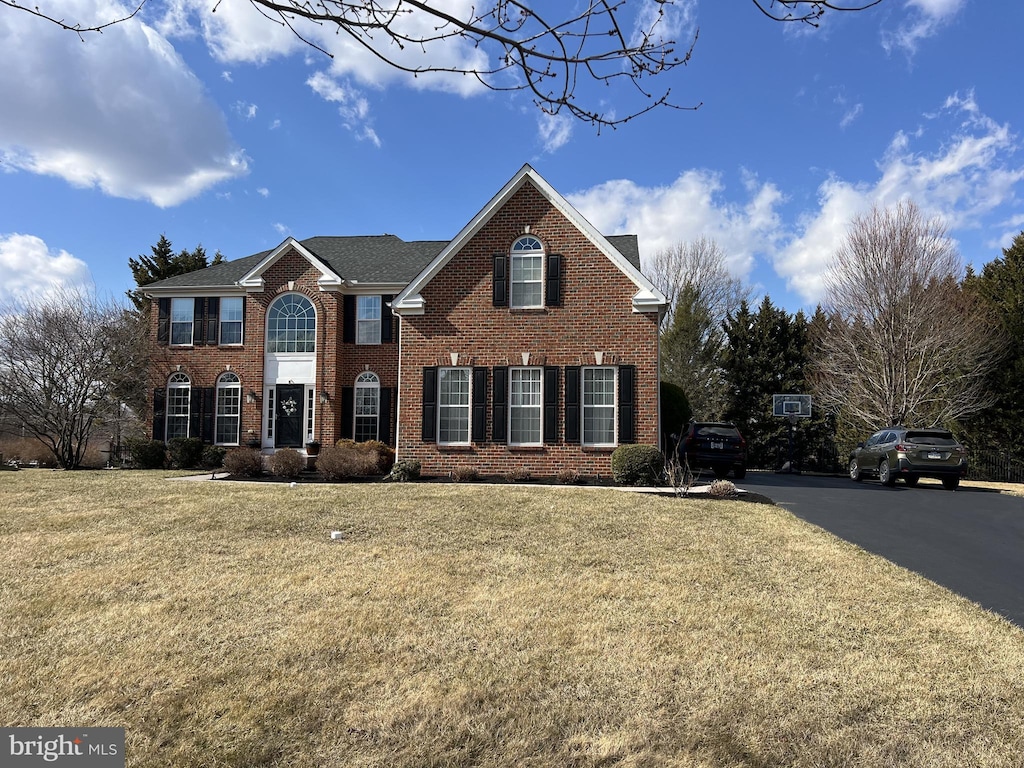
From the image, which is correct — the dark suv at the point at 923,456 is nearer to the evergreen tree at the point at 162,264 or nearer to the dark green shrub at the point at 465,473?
the dark green shrub at the point at 465,473

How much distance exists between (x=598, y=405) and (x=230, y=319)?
13589mm

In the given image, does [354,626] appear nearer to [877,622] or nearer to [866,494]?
[877,622]

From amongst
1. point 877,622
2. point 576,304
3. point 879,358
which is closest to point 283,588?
point 877,622

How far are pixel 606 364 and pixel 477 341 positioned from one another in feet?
11.0

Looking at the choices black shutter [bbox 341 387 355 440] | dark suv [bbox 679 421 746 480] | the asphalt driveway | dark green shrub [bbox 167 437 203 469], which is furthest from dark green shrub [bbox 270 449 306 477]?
the asphalt driveway

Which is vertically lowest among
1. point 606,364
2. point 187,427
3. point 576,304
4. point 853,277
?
point 187,427

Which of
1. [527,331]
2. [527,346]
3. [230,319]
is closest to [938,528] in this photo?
[527,346]

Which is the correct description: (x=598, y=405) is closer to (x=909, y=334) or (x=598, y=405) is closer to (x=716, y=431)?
Result: (x=716, y=431)

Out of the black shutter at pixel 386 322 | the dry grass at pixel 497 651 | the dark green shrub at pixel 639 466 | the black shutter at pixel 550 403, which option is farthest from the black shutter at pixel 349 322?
the dry grass at pixel 497 651

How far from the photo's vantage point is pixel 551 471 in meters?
14.9

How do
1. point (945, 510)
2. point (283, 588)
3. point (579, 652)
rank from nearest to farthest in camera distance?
point (579, 652)
point (283, 588)
point (945, 510)

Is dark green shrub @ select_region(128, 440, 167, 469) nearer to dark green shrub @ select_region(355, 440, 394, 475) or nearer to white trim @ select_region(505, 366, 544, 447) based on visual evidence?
dark green shrub @ select_region(355, 440, 394, 475)

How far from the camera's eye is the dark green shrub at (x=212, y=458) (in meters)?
18.9

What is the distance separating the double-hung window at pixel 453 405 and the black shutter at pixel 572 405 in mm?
2562
